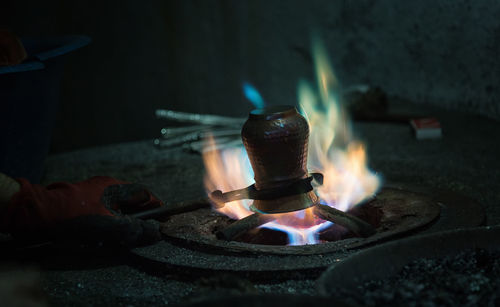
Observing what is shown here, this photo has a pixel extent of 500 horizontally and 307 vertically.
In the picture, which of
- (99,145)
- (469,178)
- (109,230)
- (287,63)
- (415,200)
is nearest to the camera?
(109,230)

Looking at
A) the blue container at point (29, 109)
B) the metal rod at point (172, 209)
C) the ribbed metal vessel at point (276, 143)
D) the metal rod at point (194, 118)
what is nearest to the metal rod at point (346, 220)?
the ribbed metal vessel at point (276, 143)

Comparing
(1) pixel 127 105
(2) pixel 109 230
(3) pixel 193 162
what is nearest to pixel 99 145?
(1) pixel 127 105

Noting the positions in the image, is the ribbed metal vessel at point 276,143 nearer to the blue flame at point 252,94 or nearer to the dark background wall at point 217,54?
the dark background wall at point 217,54

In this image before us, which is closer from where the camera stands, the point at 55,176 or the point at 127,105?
the point at 55,176

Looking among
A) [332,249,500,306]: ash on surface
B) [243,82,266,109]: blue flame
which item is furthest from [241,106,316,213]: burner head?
[243,82,266,109]: blue flame

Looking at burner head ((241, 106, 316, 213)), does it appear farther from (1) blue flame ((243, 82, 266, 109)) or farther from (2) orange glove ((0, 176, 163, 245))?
(1) blue flame ((243, 82, 266, 109))

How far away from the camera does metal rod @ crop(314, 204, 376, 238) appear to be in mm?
2160

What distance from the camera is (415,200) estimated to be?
2465mm

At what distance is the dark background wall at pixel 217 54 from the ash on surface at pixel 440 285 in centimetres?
271

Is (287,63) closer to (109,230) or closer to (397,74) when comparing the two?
(397,74)

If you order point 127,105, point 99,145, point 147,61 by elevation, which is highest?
point 147,61

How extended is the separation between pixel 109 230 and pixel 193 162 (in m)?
1.75

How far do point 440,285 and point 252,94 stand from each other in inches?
150

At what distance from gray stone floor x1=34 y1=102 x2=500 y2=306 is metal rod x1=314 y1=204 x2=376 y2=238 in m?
0.33
